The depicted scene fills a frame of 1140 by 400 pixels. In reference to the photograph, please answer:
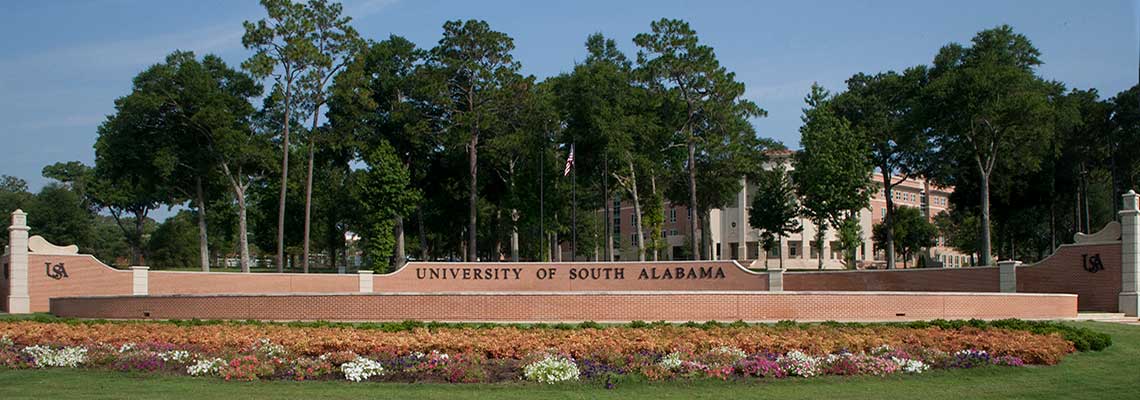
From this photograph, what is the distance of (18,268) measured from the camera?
2908 cm

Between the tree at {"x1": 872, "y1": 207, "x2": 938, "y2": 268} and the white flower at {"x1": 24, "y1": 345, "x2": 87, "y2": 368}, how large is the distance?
2728 inches

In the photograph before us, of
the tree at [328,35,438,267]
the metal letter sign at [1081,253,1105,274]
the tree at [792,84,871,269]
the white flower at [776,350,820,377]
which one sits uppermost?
the tree at [328,35,438,267]

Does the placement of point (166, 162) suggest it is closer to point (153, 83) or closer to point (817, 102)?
point (153, 83)

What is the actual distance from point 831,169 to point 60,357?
35979 millimetres

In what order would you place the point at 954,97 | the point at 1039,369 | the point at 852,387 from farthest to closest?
the point at 954,97 → the point at 1039,369 → the point at 852,387

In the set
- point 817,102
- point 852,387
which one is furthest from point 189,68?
point 852,387

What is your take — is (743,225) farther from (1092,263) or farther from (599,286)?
(1092,263)

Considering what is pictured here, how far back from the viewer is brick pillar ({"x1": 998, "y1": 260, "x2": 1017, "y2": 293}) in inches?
1149

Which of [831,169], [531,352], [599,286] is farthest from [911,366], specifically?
[831,169]

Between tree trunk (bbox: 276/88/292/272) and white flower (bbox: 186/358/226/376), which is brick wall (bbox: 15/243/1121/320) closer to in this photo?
tree trunk (bbox: 276/88/292/272)

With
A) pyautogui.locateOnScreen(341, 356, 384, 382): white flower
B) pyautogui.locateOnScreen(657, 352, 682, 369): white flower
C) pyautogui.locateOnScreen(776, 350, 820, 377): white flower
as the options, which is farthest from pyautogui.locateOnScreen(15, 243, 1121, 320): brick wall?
pyautogui.locateOnScreen(341, 356, 384, 382): white flower

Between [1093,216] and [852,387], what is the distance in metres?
62.9

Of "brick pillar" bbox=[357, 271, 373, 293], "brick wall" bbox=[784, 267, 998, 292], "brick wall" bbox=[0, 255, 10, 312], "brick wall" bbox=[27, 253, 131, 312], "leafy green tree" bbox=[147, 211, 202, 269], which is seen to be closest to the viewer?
"brick wall" bbox=[27, 253, 131, 312]

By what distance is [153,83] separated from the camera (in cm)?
4950
